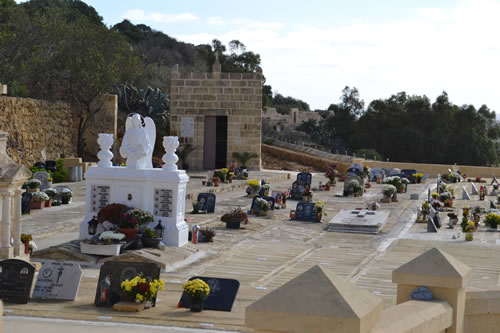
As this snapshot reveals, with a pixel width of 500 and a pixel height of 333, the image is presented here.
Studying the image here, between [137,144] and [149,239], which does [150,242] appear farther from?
[137,144]

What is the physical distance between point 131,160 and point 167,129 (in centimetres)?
3010

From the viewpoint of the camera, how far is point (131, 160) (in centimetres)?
1814

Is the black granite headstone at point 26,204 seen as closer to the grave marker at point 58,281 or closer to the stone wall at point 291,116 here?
the grave marker at point 58,281

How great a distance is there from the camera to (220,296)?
39.1 ft

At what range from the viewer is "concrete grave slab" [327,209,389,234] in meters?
24.0

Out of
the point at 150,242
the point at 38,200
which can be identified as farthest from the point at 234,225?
the point at 38,200

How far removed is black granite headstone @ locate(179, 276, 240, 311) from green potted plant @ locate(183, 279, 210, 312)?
17 cm

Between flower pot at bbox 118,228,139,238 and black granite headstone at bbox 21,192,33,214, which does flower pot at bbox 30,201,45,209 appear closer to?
black granite headstone at bbox 21,192,33,214

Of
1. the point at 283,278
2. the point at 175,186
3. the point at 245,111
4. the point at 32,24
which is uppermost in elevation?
the point at 32,24

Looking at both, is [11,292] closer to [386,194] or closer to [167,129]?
[386,194]

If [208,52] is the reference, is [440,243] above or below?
below

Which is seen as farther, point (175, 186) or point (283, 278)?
point (175, 186)

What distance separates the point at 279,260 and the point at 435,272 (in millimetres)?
9937

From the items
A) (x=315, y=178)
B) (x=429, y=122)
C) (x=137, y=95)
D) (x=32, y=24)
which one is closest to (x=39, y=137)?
(x=32, y=24)
